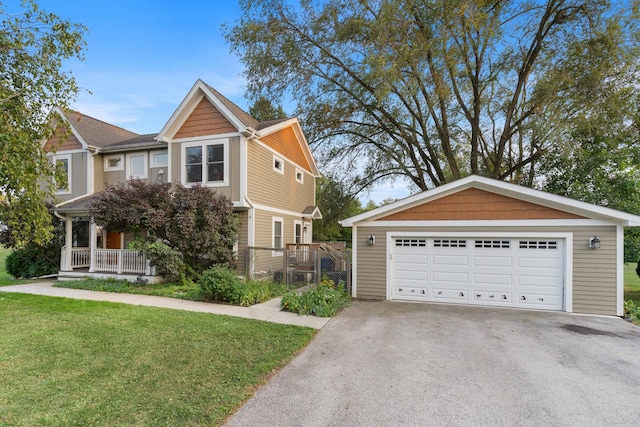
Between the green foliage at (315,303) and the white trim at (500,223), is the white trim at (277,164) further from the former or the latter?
the green foliage at (315,303)

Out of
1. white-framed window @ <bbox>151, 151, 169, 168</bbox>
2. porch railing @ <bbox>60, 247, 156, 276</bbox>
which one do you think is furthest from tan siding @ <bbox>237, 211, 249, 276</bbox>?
white-framed window @ <bbox>151, 151, 169, 168</bbox>

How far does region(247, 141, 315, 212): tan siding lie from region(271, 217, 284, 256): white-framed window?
62 centimetres

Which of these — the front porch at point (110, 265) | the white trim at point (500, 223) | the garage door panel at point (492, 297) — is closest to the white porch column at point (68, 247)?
the front porch at point (110, 265)

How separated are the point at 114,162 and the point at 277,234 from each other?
751cm

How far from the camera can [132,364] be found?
425cm

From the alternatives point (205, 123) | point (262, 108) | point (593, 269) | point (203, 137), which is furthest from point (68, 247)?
point (593, 269)

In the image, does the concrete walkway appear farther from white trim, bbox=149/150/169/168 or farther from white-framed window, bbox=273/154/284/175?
white-framed window, bbox=273/154/284/175

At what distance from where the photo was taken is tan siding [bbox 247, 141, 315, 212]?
37.2ft

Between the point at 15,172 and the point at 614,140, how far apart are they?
58.7 ft

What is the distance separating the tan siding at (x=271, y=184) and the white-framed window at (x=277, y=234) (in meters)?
0.62

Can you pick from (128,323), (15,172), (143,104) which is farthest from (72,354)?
(143,104)

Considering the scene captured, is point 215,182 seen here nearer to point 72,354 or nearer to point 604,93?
point 72,354

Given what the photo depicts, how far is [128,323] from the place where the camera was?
614cm

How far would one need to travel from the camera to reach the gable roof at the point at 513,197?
7391 mm
